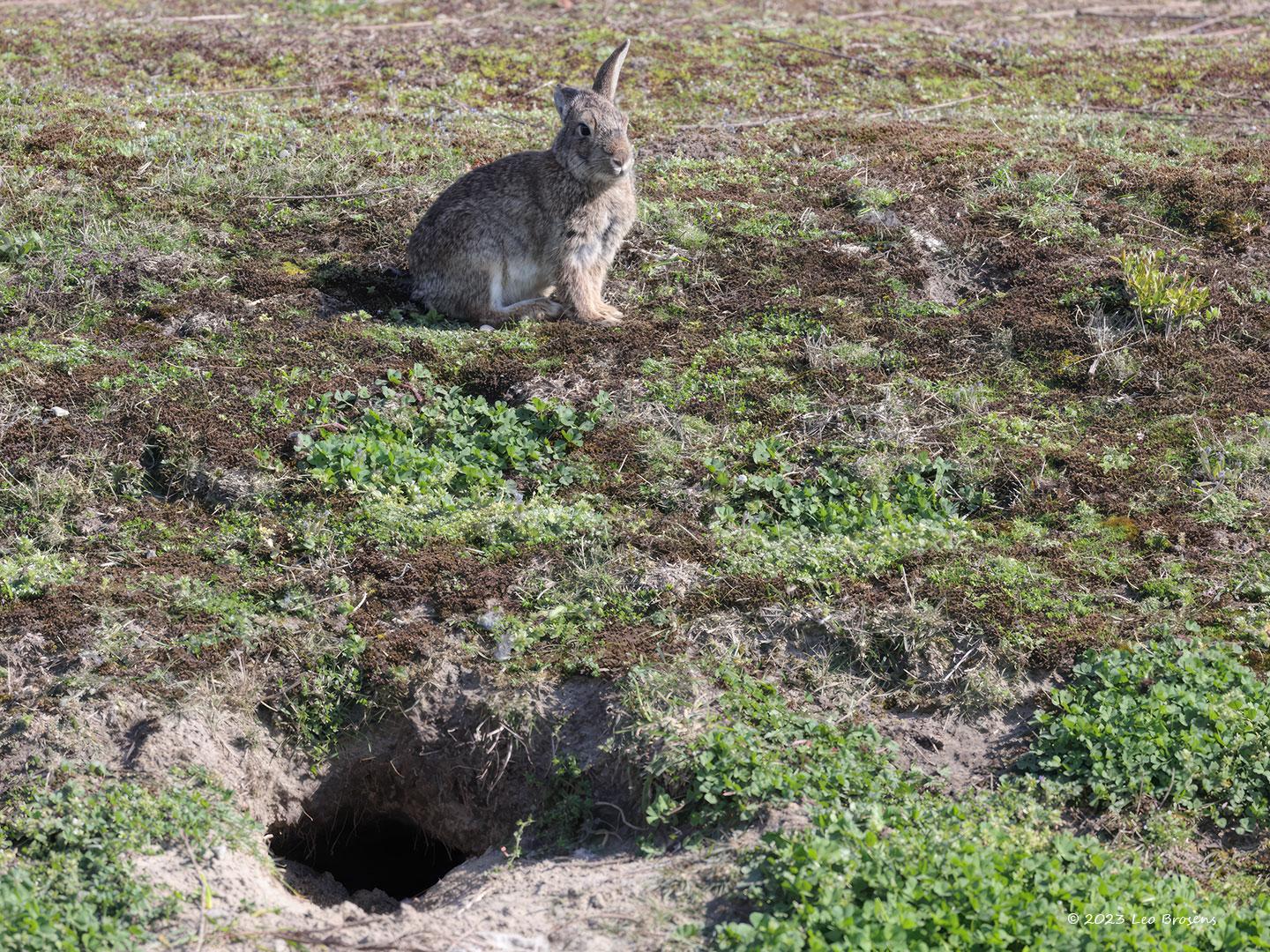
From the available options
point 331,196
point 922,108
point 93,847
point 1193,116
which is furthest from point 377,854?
point 1193,116

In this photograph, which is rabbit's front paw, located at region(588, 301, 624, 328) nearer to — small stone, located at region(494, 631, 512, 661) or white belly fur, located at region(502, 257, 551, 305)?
white belly fur, located at region(502, 257, 551, 305)

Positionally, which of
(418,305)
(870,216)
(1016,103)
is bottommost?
(418,305)

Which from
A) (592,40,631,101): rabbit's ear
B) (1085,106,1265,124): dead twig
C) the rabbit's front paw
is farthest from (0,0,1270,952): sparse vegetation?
(592,40,631,101): rabbit's ear

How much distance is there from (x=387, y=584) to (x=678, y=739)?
5.60 ft

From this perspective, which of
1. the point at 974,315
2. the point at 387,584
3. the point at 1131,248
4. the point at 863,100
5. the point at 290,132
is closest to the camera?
the point at 387,584

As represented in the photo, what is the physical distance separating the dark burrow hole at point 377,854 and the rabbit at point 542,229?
3.37 meters

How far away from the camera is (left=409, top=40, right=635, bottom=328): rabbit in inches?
313

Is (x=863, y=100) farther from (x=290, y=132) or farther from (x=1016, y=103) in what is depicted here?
(x=290, y=132)

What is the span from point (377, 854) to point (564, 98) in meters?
4.91

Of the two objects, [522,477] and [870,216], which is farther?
[870,216]

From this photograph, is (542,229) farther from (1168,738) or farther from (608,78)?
(1168,738)

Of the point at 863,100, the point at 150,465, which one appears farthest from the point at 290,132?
the point at 863,100

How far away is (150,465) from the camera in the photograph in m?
6.65

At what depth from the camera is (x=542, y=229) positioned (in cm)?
811
